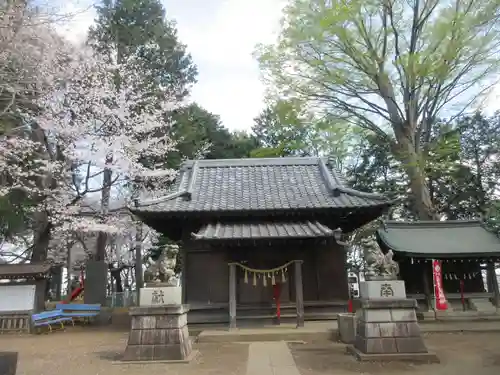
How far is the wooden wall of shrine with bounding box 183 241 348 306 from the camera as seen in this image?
13414 mm

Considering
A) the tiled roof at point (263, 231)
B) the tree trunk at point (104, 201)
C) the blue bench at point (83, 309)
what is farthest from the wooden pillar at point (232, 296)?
the tree trunk at point (104, 201)

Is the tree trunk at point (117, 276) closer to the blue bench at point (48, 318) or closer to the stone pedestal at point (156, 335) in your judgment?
the blue bench at point (48, 318)

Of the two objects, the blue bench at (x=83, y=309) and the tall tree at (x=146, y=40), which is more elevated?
the tall tree at (x=146, y=40)

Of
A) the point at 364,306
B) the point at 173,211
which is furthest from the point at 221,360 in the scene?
the point at 173,211

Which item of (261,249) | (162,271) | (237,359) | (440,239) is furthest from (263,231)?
(440,239)

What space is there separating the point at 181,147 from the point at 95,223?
729cm

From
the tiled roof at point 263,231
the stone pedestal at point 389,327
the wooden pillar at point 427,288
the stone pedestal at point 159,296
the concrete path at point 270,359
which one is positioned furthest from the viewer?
the wooden pillar at point 427,288

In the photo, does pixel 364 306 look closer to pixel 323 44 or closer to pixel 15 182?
pixel 323 44

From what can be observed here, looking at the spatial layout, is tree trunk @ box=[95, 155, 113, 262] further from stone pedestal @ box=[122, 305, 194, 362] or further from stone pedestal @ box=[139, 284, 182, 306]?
stone pedestal @ box=[122, 305, 194, 362]

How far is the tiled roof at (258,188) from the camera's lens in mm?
13281

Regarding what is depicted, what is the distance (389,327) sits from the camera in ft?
28.0

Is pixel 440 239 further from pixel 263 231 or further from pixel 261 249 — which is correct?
pixel 263 231

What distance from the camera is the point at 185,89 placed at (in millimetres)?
26828

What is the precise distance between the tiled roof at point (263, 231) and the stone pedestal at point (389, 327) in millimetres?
2944
